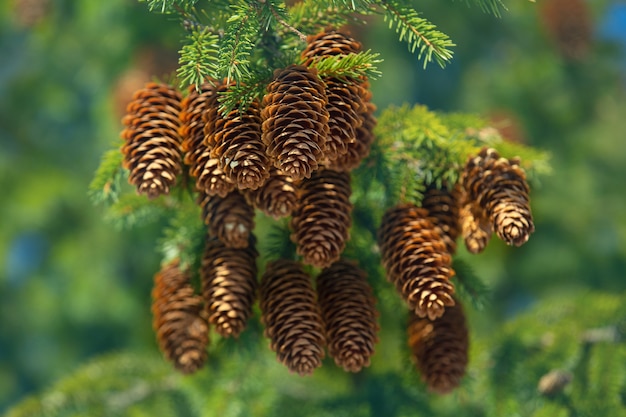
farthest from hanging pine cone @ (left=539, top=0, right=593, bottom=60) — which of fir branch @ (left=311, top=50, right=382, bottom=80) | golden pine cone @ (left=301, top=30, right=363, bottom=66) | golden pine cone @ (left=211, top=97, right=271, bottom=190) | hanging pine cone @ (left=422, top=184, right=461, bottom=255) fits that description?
golden pine cone @ (left=211, top=97, right=271, bottom=190)

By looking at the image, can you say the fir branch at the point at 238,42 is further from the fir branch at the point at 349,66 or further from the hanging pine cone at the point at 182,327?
the hanging pine cone at the point at 182,327

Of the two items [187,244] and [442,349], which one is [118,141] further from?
[442,349]

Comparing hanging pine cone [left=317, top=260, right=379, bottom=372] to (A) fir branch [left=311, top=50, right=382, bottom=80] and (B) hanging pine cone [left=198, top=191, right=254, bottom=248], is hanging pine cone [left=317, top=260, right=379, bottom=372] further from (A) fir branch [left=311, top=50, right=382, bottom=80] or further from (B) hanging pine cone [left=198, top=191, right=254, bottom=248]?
(A) fir branch [left=311, top=50, right=382, bottom=80]

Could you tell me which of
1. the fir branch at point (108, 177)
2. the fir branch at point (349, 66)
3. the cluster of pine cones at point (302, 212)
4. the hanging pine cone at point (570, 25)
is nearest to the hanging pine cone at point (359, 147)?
the cluster of pine cones at point (302, 212)

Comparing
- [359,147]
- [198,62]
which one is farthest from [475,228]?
[198,62]

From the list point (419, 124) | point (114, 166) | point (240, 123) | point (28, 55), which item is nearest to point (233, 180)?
point (240, 123)

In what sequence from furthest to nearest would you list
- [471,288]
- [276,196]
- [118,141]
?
[118,141] < [471,288] < [276,196]
